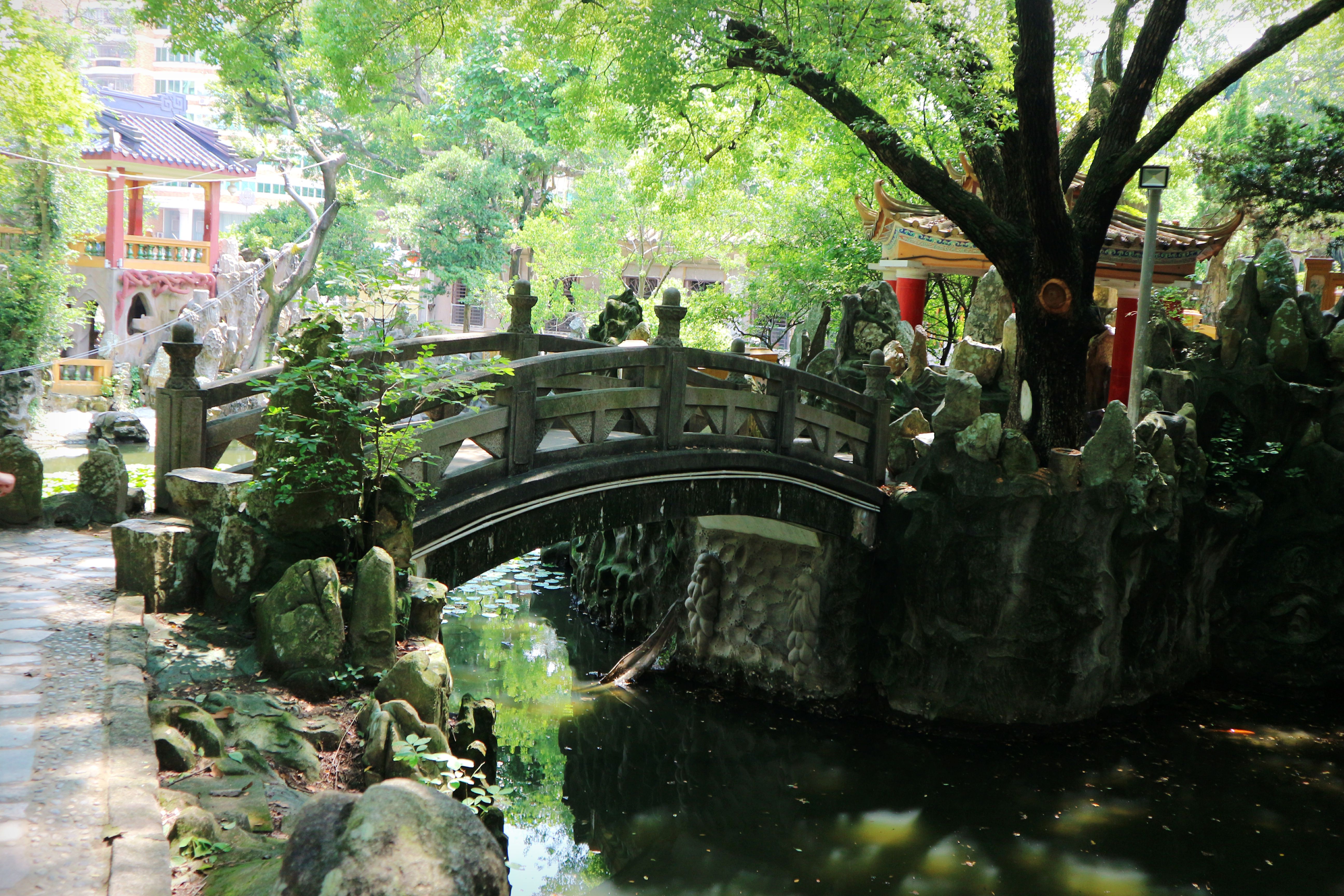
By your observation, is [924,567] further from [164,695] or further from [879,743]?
[164,695]

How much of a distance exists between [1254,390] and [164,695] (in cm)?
1207

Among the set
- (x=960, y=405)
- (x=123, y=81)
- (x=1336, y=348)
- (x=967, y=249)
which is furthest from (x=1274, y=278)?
(x=123, y=81)

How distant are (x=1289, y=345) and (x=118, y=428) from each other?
58.8 feet

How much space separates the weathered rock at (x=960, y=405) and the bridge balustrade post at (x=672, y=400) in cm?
328

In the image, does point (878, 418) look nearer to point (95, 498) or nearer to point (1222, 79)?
point (1222, 79)

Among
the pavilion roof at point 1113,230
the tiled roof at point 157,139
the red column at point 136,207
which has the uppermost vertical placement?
the tiled roof at point 157,139

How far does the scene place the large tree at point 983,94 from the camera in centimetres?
920

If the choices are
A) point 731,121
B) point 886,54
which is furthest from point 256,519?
point 731,121

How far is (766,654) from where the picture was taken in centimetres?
1114

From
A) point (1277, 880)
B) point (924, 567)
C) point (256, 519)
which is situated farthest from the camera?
point (924, 567)

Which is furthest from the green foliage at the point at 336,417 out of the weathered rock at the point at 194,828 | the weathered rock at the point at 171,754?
the weathered rock at the point at 194,828

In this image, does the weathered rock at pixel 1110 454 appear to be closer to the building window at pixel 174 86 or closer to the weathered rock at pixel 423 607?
the weathered rock at pixel 423 607

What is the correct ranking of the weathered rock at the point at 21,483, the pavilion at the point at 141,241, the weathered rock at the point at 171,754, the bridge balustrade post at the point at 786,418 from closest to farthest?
the weathered rock at the point at 171,754 → the weathered rock at the point at 21,483 → the bridge balustrade post at the point at 786,418 → the pavilion at the point at 141,241

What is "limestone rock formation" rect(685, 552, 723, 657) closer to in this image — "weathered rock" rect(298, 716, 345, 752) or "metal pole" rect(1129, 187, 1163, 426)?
"metal pole" rect(1129, 187, 1163, 426)
